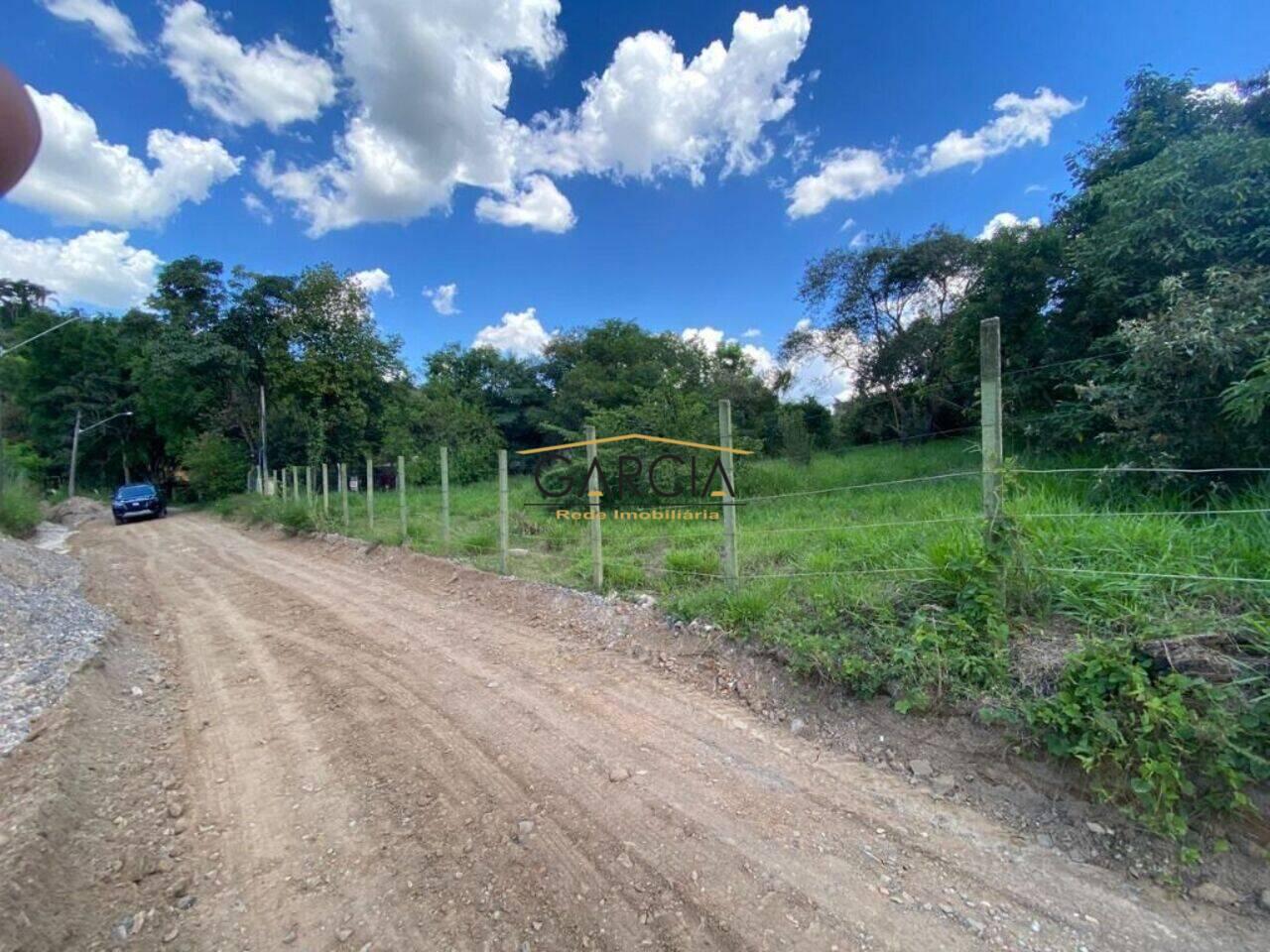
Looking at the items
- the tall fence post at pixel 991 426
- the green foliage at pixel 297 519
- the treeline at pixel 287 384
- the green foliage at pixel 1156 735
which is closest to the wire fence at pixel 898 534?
the tall fence post at pixel 991 426

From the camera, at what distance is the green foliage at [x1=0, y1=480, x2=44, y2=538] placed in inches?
486

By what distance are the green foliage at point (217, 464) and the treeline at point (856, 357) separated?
8 centimetres

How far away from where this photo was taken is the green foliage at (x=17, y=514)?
12.3 m

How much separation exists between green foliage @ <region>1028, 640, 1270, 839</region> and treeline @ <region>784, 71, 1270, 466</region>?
94.7 inches

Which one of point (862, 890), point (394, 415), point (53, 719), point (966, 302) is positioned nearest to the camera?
point (862, 890)

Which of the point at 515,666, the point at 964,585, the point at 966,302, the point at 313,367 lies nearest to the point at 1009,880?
the point at 964,585

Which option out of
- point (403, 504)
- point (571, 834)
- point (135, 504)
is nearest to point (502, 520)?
point (403, 504)

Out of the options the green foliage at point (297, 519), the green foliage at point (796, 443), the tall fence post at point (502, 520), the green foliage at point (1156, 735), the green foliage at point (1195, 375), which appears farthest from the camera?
the green foliage at point (297, 519)

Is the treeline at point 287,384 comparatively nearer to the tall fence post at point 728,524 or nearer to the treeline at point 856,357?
the treeline at point 856,357

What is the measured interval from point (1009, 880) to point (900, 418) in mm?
14901

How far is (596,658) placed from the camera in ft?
12.1

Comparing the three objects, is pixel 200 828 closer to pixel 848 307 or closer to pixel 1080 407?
pixel 1080 407

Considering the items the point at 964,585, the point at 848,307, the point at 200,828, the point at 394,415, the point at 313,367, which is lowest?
the point at 200,828

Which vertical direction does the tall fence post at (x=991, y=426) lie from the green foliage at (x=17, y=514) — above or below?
above
